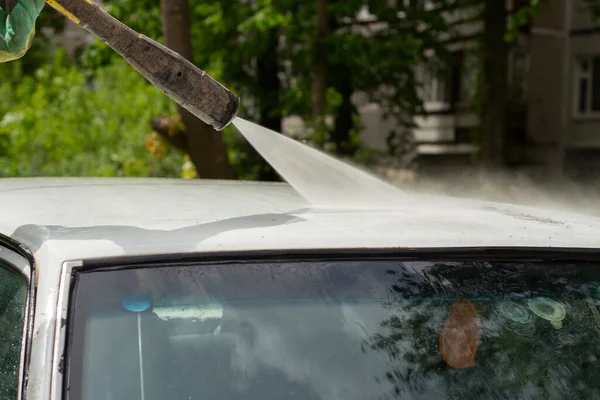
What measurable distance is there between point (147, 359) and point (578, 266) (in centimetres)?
104

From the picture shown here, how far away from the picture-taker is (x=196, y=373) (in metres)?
2.02

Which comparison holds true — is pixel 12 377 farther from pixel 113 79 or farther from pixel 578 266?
pixel 113 79

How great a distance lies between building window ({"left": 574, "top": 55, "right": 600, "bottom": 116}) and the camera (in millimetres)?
27250

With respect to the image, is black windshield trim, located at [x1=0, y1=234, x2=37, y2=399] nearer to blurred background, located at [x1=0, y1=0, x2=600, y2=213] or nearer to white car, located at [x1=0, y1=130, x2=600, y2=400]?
white car, located at [x1=0, y1=130, x2=600, y2=400]

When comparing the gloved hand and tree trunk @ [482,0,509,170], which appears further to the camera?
tree trunk @ [482,0,509,170]

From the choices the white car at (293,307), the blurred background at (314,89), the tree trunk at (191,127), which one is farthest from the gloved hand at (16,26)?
the blurred background at (314,89)

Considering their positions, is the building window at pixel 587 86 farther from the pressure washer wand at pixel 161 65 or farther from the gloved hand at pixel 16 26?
the gloved hand at pixel 16 26

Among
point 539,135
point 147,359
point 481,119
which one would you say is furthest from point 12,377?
point 539,135

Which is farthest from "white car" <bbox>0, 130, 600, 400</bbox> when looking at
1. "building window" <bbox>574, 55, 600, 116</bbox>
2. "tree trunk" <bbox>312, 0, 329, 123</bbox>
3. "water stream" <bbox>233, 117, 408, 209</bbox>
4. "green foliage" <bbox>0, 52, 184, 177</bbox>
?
"building window" <bbox>574, 55, 600, 116</bbox>

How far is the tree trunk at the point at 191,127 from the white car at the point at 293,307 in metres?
7.79

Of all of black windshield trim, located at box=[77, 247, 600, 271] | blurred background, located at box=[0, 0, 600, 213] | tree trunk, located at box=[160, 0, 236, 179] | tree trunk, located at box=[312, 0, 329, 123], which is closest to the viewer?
black windshield trim, located at box=[77, 247, 600, 271]

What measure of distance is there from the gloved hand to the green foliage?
43.8ft

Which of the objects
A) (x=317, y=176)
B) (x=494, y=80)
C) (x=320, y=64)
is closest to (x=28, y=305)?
(x=317, y=176)

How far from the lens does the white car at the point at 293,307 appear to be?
200cm
